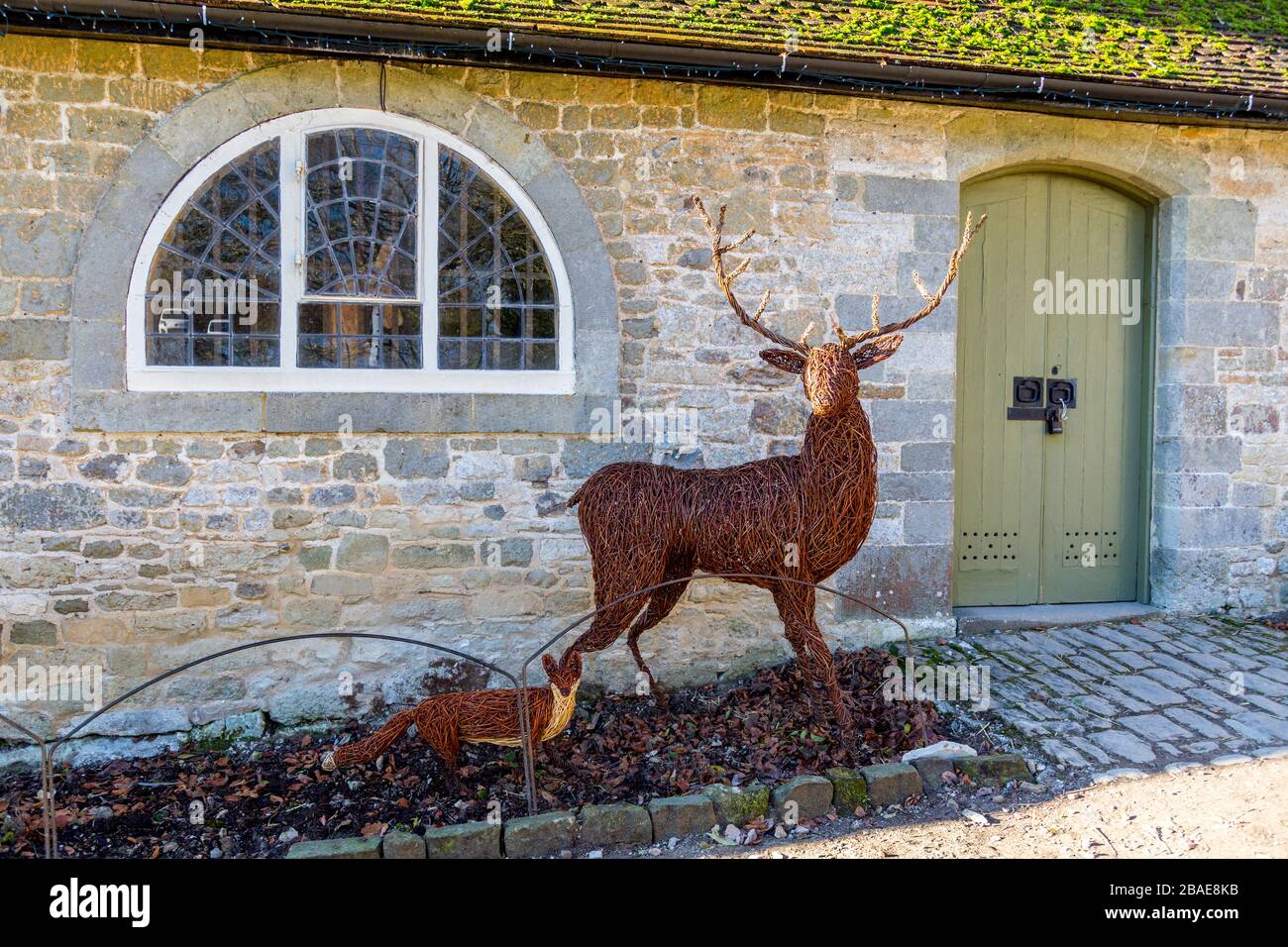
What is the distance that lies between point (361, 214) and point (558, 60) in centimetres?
142

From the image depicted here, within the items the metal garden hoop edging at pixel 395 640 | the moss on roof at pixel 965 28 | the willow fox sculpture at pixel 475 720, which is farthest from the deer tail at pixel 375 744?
the moss on roof at pixel 965 28

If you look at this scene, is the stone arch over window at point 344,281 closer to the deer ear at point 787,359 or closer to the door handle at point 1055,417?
the deer ear at point 787,359

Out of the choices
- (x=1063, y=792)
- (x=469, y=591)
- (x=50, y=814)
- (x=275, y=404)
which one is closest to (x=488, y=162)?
(x=275, y=404)

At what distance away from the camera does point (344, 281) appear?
16.1 feet

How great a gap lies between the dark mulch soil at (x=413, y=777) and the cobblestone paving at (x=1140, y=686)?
73 cm

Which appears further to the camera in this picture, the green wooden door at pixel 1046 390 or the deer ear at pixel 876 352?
the green wooden door at pixel 1046 390

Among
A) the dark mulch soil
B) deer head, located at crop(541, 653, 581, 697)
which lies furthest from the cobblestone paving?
deer head, located at crop(541, 653, 581, 697)

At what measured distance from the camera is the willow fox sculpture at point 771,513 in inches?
157

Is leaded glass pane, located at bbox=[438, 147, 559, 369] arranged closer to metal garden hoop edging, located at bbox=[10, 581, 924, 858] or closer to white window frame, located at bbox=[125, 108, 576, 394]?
white window frame, located at bbox=[125, 108, 576, 394]

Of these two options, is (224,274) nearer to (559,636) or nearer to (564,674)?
(559,636)

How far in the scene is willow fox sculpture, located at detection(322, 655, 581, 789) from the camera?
3.90 meters

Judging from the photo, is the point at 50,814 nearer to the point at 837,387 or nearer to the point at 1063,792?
the point at 837,387

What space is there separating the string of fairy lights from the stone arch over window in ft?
0.85

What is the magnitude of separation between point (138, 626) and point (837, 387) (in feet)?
13.0
